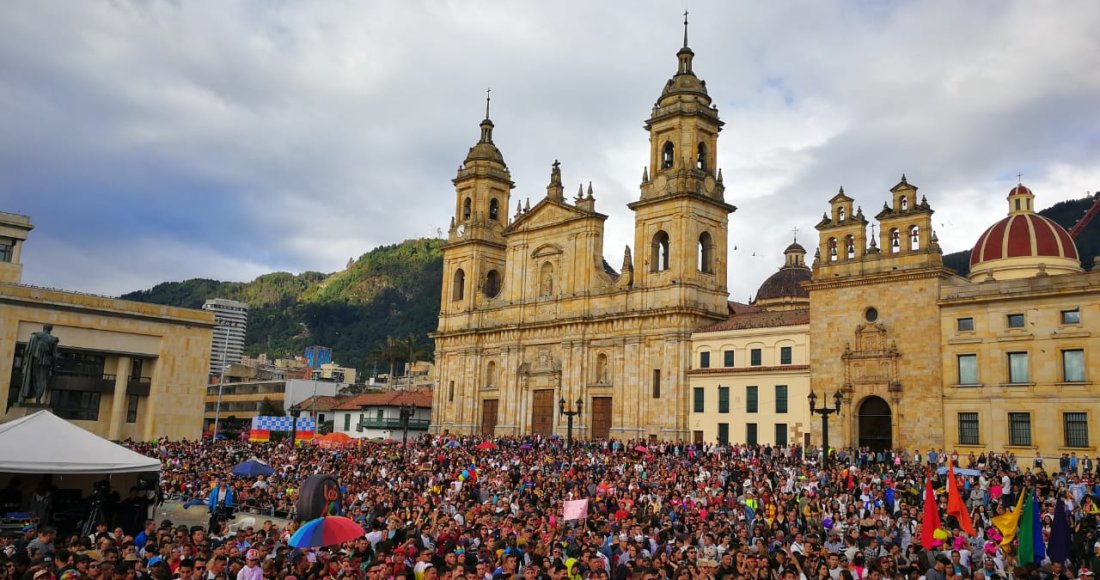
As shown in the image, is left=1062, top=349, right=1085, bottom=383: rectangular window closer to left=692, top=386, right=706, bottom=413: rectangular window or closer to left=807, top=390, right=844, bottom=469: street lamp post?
left=807, top=390, right=844, bottom=469: street lamp post

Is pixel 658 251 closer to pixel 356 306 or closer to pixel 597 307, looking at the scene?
pixel 597 307

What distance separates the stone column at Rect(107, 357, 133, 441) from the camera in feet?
162

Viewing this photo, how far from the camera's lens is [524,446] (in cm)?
4378

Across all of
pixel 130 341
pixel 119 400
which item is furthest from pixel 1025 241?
pixel 119 400

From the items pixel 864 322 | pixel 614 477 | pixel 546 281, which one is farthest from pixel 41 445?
pixel 546 281

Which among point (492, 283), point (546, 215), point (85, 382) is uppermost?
point (546, 215)

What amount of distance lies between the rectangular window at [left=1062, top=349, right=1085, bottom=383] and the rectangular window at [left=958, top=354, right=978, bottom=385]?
10.3 ft

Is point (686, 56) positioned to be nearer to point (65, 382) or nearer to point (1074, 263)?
point (1074, 263)

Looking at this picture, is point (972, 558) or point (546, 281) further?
point (546, 281)

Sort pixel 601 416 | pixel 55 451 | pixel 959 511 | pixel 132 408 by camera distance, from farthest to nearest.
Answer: pixel 601 416
pixel 132 408
pixel 959 511
pixel 55 451

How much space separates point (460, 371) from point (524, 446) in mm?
18046

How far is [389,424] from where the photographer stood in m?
71.0

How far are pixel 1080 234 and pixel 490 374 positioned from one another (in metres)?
60.5

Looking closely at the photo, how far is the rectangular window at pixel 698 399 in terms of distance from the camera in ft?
157
